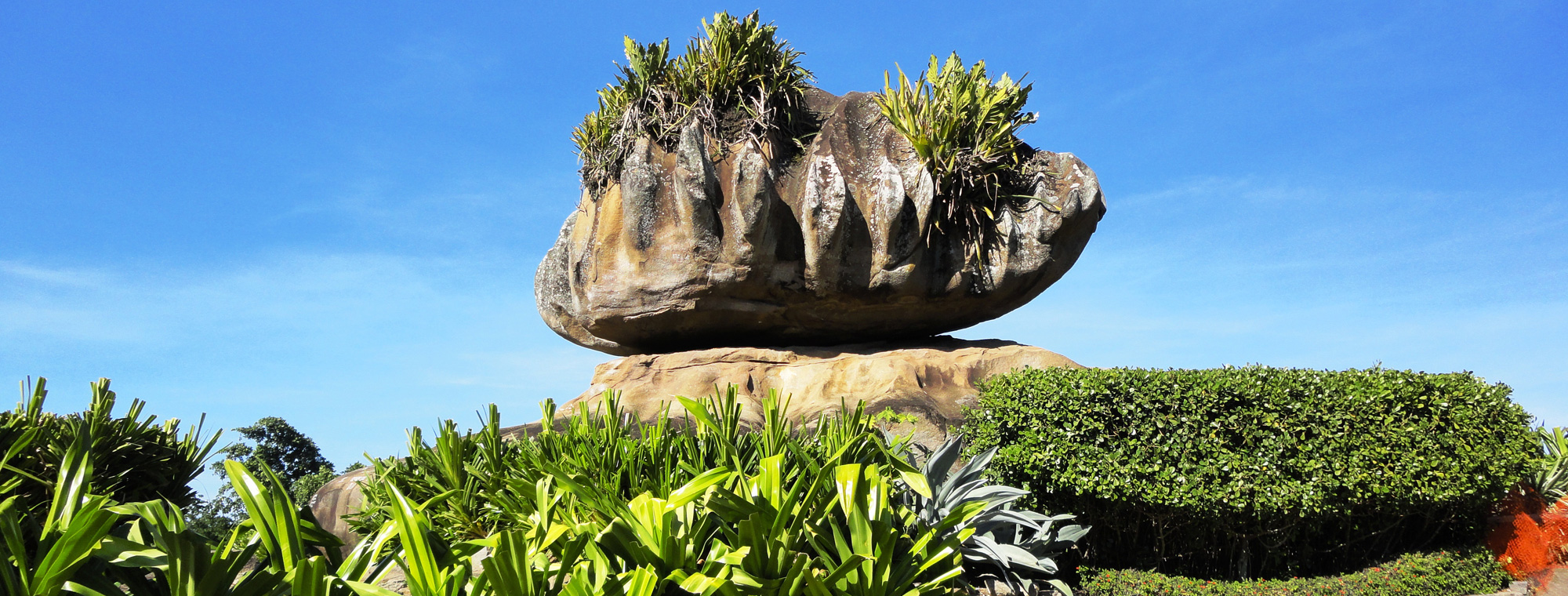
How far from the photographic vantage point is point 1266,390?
7.49m

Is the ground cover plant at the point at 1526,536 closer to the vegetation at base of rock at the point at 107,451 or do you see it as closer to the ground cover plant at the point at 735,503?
the ground cover plant at the point at 735,503

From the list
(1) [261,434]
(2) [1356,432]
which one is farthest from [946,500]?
(1) [261,434]

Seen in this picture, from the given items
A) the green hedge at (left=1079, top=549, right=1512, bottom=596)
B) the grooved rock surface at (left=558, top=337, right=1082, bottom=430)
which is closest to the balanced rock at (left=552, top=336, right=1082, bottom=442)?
the grooved rock surface at (left=558, top=337, right=1082, bottom=430)

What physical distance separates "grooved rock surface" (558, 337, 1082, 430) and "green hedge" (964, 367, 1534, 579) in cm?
235

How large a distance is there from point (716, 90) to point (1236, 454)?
8.17 m

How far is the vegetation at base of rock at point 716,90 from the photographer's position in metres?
12.5

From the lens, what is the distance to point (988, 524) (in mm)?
6180

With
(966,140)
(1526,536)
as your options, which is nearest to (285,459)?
(966,140)

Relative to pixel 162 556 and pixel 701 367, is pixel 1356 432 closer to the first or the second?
pixel 701 367

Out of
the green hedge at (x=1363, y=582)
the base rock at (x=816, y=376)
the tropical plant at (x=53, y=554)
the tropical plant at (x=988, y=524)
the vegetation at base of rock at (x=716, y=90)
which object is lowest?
the green hedge at (x=1363, y=582)

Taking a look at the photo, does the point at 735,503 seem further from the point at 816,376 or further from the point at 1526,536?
the point at 1526,536

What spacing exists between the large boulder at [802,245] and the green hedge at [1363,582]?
5241 mm

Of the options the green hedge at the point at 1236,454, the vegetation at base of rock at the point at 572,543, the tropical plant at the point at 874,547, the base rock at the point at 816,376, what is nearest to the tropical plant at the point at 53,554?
the vegetation at base of rock at the point at 572,543

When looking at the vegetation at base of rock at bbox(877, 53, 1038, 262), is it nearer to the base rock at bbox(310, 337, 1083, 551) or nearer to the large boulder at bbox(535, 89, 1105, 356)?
the large boulder at bbox(535, 89, 1105, 356)
